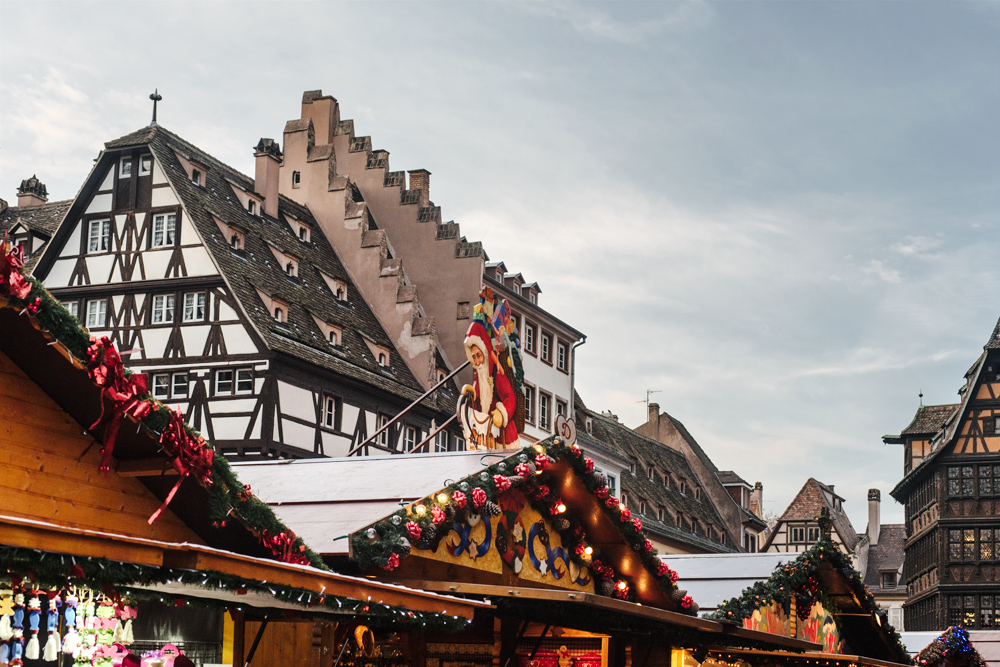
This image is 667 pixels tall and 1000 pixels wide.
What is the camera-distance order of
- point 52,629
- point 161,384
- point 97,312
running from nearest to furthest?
point 52,629
point 161,384
point 97,312

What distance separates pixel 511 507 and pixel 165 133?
23.7 m

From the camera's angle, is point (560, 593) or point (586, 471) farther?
point (586, 471)

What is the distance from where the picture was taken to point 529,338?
42969 millimetres

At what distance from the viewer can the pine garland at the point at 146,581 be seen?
652 centimetres

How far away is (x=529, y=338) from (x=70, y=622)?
3475 centimetres

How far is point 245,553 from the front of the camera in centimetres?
870

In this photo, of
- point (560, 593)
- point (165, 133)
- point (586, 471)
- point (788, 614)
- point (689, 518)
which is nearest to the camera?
point (560, 593)

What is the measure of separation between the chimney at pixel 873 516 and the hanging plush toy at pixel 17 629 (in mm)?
79668

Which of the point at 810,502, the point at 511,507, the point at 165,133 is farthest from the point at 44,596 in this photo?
the point at 810,502

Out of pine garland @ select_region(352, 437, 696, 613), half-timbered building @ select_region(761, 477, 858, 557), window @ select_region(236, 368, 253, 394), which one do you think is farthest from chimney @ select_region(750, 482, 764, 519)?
pine garland @ select_region(352, 437, 696, 613)

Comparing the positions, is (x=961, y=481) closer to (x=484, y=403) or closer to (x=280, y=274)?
(x=280, y=274)

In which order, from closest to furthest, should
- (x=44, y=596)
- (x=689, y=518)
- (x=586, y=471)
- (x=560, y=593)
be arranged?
(x=44, y=596) < (x=560, y=593) < (x=586, y=471) < (x=689, y=518)

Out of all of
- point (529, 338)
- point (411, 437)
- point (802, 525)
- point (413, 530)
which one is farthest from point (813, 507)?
point (413, 530)

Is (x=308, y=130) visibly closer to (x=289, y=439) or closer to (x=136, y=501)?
(x=289, y=439)
